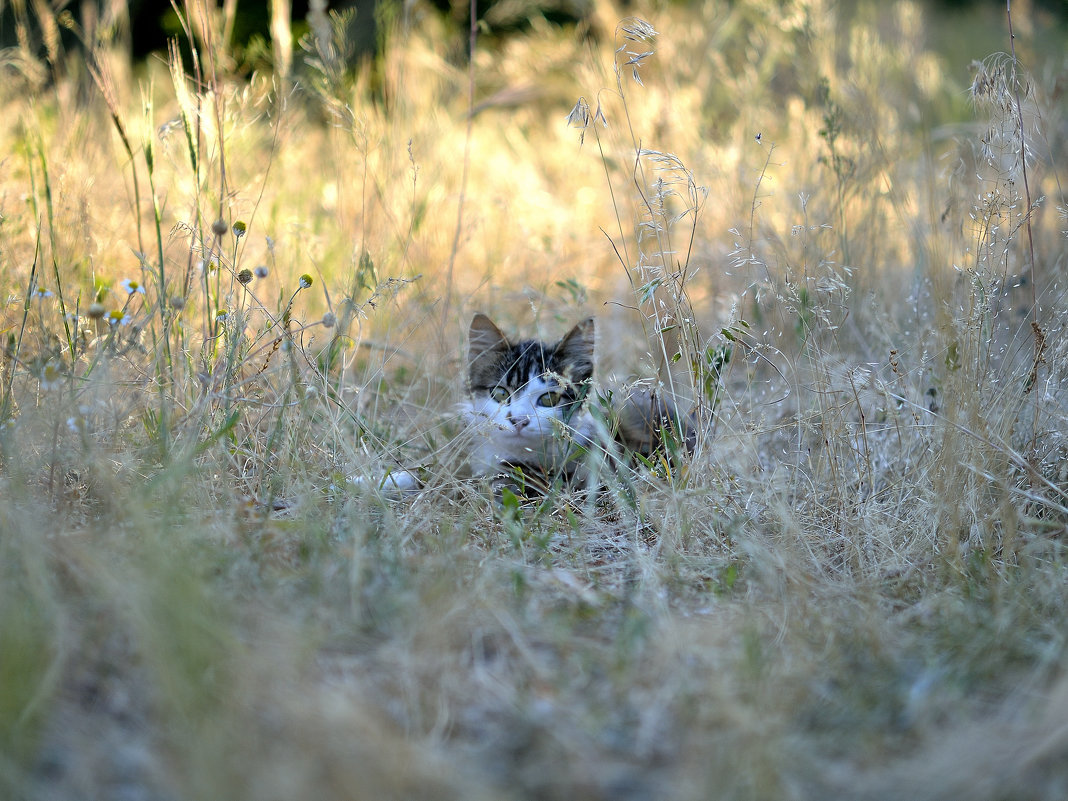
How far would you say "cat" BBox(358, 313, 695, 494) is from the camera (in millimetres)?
2209

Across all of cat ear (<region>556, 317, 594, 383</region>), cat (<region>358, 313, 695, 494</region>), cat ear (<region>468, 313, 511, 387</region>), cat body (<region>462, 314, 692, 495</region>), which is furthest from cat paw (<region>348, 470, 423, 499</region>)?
cat ear (<region>556, 317, 594, 383</region>)

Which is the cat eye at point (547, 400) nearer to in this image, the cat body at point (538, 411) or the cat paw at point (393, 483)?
the cat body at point (538, 411)

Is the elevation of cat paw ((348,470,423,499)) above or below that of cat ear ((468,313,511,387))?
below

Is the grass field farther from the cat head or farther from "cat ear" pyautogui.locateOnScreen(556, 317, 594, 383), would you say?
"cat ear" pyautogui.locateOnScreen(556, 317, 594, 383)

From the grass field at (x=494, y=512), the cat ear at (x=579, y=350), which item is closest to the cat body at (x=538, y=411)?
→ the cat ear at (x=579, y=350)

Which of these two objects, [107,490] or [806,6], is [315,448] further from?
[806,6]

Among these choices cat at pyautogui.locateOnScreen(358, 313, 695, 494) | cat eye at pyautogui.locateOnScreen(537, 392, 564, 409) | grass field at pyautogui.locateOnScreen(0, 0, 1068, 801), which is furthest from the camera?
cat eye at pyautogui.locateOnScreen(537, 392, 564, 409)

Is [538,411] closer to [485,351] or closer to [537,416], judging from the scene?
[537,416]

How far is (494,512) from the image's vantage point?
1.99 meters

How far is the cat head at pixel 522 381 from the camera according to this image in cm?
228

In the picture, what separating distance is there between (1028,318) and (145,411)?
2.20 m

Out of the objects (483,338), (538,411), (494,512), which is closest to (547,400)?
(538,411)

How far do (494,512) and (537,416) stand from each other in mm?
320

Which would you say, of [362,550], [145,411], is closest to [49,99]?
[145,411]
